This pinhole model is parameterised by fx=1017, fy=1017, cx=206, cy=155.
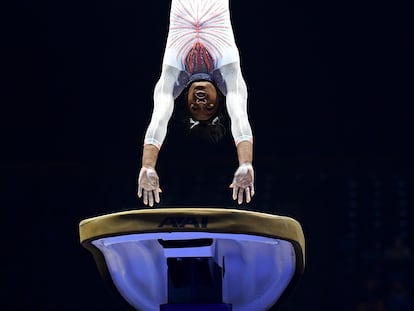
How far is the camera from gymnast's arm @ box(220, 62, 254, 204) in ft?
15.3

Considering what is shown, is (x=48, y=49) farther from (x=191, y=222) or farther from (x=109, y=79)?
(x=191, y=222)

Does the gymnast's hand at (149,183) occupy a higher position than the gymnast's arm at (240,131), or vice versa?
the gymnast's arm at (240,131)

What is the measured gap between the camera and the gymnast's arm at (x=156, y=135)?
183 inches

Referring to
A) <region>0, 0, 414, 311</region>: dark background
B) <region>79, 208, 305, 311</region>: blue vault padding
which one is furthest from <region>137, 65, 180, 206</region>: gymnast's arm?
<region>0, 0, 414, 311</region>: dark background

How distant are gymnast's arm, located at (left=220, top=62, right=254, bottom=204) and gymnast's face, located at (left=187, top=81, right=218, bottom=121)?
9cm

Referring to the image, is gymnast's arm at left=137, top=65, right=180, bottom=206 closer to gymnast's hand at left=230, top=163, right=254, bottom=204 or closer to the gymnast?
the gymnast

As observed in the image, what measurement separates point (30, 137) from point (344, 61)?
7.95 ft

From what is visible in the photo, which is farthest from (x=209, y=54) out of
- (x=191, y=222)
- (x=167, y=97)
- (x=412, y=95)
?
(x=412, y=95)

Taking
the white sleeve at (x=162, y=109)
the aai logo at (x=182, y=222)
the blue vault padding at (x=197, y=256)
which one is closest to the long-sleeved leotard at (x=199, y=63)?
the white sleeve at (x=162, y=109)

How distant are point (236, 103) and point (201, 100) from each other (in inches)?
6.5

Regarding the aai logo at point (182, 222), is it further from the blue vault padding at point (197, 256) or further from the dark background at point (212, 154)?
the dark background at point (212, 154)

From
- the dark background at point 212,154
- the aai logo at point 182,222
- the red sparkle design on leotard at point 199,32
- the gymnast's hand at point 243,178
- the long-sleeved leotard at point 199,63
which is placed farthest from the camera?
the dark background at point 212,154

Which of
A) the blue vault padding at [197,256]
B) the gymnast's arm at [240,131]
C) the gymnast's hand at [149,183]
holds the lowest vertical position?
the blue vault padding at [197,256]

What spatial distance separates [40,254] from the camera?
7.61 m
